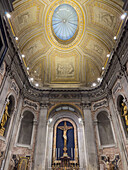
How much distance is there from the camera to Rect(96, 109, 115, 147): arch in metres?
10.5

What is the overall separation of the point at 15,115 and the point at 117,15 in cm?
1138

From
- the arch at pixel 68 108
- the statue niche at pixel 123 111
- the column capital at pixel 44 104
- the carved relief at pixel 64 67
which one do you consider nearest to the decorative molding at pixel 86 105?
the arch at pixel 68 108

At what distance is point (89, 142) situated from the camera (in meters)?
10.2

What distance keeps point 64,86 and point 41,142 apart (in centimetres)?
653

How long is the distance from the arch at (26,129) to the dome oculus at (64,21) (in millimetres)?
9180

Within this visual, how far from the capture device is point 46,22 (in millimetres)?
11688

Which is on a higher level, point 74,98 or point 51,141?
point 74,98

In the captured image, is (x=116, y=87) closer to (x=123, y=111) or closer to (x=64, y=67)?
(x=123, y=111)

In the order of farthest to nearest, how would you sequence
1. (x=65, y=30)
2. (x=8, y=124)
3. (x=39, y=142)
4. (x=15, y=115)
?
(x=65, y=30)
(x=39, y=142)
(x=15, y=115)
(x=8, y=124)

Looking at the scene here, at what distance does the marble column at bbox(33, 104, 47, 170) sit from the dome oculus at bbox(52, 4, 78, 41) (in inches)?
333

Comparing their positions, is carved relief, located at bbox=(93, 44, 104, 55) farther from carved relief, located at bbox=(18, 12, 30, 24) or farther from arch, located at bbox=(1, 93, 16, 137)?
arch, located at bbox=(1, 93, 16, 137)

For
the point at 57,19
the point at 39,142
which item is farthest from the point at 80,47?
the point at 39,142

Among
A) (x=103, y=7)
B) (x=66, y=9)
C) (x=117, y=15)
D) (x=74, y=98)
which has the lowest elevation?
(x=74, y=98)

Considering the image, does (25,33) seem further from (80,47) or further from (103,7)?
(103,7)
